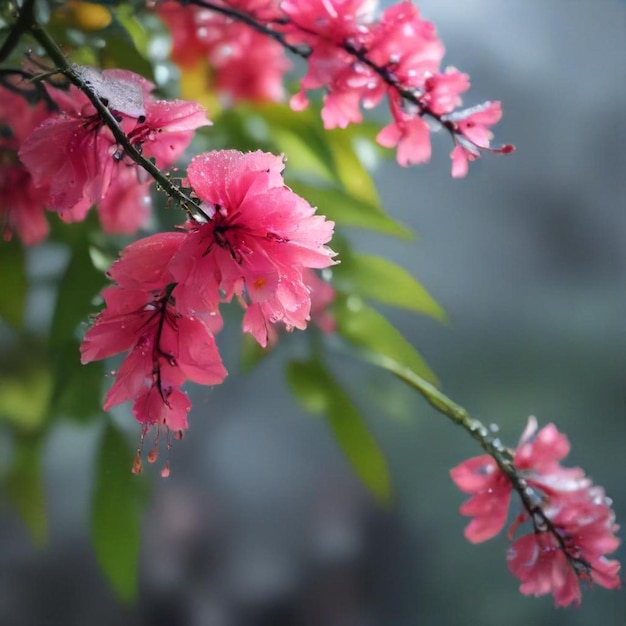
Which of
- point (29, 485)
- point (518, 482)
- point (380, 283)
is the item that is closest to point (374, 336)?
point (380, 283)

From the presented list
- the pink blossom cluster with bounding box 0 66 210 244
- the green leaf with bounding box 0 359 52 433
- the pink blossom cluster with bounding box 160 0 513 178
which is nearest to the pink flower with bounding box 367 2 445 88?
the pink blossom cluster with bounding box 160 0 513 178

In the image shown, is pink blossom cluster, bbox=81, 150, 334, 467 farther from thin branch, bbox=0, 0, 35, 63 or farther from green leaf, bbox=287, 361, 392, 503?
green leaf, bbox=287, 361, 392, 503

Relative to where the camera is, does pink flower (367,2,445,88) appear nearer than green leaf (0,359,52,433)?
Yes

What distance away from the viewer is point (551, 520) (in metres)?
0.35

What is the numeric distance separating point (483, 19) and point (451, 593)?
0.47 m

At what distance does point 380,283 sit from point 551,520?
21cm

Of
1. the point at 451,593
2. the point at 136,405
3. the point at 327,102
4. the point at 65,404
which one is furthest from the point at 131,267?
the point at 451,593

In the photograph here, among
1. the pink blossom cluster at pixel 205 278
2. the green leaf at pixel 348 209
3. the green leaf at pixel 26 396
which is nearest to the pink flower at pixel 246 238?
the pink blossom cluster at pixel 205 278

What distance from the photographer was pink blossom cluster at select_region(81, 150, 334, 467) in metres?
0.24

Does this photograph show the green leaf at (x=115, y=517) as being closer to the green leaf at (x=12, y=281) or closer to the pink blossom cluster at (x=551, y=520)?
the green leaf at (x=12, y=281)

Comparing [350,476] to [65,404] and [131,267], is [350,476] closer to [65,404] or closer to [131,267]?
[65,404]

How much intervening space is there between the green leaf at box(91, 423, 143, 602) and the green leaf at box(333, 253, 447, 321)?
0.19m

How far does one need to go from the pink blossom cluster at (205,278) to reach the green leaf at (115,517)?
23 cm

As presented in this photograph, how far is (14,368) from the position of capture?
0.55m
